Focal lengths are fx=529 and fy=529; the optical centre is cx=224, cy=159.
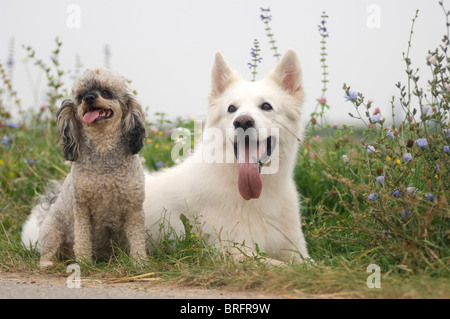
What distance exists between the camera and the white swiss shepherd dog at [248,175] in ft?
15.6

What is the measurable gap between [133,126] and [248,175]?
3.63 ft

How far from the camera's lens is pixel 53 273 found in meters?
4.73

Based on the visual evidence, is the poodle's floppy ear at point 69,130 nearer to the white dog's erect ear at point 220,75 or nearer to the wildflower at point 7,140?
the white dog's erect ear at point 220,75

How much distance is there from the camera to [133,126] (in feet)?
15.0

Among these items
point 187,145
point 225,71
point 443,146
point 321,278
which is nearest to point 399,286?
point 321,278

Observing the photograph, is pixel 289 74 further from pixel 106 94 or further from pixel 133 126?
pixel 106 94

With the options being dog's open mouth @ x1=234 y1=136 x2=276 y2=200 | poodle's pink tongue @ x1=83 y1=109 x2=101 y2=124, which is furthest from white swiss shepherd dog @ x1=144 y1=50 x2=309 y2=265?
poodle's pink tongue @ x1=83 y1=109 x2=101 y2=124

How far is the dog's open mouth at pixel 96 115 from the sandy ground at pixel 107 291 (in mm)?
1321

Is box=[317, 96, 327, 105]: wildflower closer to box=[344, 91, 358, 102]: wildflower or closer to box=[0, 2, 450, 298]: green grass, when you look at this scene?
box=[0, 2, 450, 298]: green grass

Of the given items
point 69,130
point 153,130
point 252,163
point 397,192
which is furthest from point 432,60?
point 153,130

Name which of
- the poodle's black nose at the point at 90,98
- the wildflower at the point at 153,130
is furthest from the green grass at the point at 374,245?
the wildflower at the point at 153,130

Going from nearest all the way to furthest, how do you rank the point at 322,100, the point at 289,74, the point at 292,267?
the point at 292,267 < the point at 289,74 < the point at 322,100

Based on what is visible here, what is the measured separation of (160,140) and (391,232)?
5.38 m
